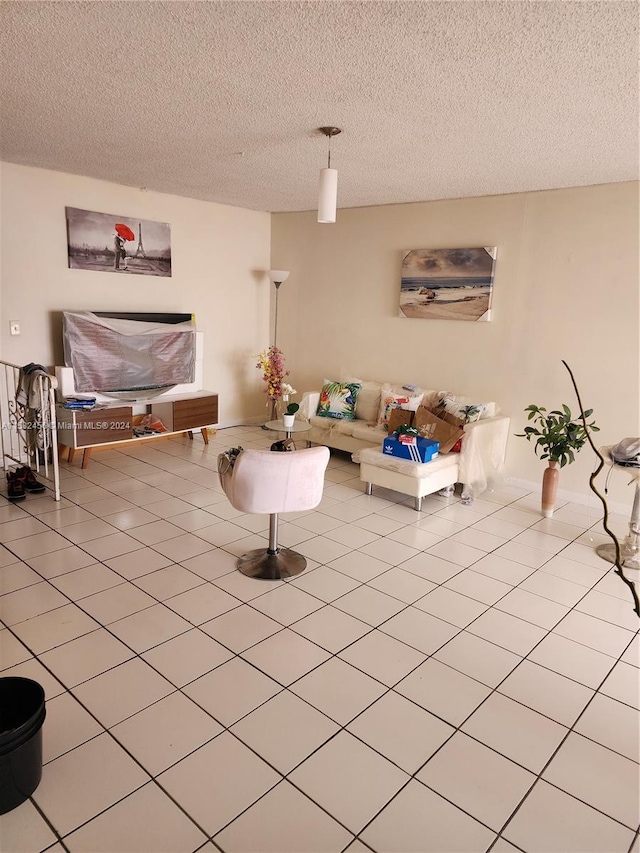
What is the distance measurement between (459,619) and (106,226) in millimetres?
4730

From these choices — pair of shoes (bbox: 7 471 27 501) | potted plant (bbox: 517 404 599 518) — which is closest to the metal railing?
pair of shoes (bbox: 7 471 27 501)

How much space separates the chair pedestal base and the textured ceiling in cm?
257

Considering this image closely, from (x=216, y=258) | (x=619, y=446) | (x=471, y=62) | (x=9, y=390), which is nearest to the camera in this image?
(x=471, y=62)

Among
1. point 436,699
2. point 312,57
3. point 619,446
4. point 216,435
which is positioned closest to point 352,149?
point 312,57

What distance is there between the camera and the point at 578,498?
4773 mm

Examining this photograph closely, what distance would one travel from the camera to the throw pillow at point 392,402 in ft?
17.7

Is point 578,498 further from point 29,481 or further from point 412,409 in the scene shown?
point 29,481

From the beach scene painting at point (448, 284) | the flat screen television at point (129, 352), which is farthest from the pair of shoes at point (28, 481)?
the beach scene painting at point (448, 284)

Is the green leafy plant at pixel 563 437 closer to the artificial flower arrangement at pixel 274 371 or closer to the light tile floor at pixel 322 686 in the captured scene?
the light tile floor at pixel 322 686

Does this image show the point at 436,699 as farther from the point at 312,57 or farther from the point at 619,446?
the point at 312,57

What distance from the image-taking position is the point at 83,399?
5184mm

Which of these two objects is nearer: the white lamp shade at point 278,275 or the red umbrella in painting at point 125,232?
the red umbrella in painting at point 125,232

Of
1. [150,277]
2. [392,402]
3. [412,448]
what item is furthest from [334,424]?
[150,277]

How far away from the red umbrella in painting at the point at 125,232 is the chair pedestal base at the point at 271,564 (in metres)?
3.63
